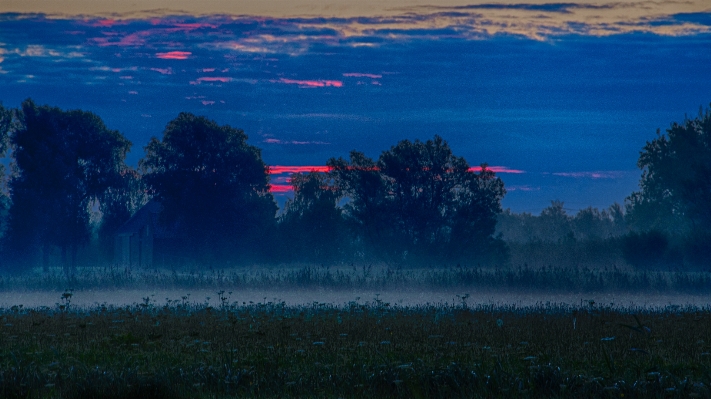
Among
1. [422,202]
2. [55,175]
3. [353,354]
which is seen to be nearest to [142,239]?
[55,175]

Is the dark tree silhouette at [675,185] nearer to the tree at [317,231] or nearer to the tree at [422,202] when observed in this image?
the tree at [422,202]

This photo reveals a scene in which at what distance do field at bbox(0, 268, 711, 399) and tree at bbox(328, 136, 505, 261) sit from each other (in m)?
37.9

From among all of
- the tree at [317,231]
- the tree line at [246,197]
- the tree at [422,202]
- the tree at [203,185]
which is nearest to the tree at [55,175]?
the tree line at [246,197]

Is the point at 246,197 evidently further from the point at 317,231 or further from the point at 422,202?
the point at 422,202

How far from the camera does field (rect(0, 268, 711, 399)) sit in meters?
9.78

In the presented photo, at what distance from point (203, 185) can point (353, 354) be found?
158 feet

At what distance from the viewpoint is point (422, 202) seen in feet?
196

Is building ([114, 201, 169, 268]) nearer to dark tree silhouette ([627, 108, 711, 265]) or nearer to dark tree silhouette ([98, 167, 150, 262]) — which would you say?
dark tree silhouette ([98, 167, 150, 262])

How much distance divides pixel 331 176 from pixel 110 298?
107ft

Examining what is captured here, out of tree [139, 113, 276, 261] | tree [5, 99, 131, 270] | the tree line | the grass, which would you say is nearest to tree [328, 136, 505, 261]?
the tree line

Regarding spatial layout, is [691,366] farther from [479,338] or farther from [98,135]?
[98,135]

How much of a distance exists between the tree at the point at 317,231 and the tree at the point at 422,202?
2795 mm

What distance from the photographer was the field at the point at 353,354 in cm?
978

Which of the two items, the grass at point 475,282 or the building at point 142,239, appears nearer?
the grass at point 475,282
